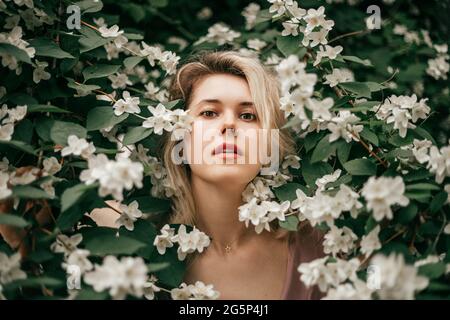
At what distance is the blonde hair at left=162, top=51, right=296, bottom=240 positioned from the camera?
1.73 m

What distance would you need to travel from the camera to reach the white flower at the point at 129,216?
1.48 meters

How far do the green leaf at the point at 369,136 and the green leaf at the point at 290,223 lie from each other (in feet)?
1.06

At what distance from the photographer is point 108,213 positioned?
1728 millimetres

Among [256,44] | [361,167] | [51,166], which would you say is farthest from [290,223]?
[256,44]

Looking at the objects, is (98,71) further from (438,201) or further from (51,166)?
(438,201)

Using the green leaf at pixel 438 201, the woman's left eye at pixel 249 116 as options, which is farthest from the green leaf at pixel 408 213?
the woman's left eye at pixel 249 116

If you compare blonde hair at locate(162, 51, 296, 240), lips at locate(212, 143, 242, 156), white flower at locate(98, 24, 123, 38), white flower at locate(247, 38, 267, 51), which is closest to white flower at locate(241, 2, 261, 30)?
white flower at locate(247, 38, 267, 51)

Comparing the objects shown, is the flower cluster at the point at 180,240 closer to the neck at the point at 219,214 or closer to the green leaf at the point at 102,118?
the neck at the point at 219,214

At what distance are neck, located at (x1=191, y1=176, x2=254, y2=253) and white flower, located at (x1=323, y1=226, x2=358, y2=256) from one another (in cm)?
43

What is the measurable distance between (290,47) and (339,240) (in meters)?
0.68

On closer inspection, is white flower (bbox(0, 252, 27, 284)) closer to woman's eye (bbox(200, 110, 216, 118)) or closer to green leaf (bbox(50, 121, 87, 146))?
green leaf (bbox(50, 121, 87, 146))

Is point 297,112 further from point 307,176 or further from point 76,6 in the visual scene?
point 76,6

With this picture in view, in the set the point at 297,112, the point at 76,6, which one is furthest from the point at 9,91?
the point at 297,112
